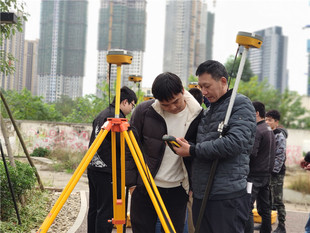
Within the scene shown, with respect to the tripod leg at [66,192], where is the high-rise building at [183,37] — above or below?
above

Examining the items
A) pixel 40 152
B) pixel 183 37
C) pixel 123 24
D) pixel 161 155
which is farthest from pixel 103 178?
pixel 183 37

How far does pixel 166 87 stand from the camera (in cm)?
248

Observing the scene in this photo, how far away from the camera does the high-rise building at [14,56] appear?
17.8 ft

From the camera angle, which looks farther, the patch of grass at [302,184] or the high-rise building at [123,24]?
the high-rise building at [123,24]

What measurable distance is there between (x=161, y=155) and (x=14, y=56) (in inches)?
147

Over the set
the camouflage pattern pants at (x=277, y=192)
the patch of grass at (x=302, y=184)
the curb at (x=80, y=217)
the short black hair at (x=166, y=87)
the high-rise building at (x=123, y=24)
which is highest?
the high-rise building at (x=123, y=24)

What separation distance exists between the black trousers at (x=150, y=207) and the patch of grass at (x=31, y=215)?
2.14 meters

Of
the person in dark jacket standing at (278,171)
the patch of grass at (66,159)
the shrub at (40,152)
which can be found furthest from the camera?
the shrub at (40,152)

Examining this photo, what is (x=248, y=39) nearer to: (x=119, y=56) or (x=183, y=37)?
(x=119, y=56)

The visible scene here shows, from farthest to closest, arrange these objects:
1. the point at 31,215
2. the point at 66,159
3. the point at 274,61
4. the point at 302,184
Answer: the point at 274,61, the point at 66,159, the point at 302,184, the point at 31,215

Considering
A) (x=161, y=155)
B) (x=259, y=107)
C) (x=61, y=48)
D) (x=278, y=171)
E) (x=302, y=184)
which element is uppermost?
(x=61, y=48)

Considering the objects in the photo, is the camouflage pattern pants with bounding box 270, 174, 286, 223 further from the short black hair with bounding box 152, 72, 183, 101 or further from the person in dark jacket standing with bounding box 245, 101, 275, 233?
the short black hair with bounding box 152, 72, 183, 101

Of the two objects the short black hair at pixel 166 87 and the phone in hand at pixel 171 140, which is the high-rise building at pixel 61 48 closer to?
the short black hair at pixel 166 87

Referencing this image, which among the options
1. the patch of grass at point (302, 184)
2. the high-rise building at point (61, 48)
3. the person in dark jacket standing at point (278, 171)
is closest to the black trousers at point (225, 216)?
the person in dark jacket standing at point (278, 171)
